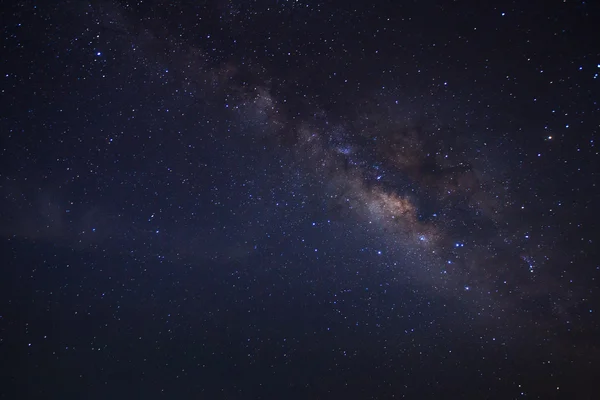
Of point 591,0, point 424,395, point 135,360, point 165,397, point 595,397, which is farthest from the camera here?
point 165,397

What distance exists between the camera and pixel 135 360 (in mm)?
11570

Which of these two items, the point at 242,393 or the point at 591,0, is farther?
the point at 242,393

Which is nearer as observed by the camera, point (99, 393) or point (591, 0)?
point (591, 0)

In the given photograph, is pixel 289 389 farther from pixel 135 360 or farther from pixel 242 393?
→ pixel 135 360

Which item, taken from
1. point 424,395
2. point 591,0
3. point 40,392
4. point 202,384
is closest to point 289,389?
point 202,384

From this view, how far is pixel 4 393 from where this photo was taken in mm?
14008

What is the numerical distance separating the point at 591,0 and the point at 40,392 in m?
23.0

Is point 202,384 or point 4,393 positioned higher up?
point 202,384

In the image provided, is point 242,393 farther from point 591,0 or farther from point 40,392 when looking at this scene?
point 591,0

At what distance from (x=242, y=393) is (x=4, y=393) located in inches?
449

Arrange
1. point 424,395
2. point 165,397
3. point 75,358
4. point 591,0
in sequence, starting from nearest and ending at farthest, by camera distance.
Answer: point 591,0 < point 75,358 < point 424,395 < point 165,397

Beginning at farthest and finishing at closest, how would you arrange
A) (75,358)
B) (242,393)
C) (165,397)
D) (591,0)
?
(165,397), (242,393), (75,358), (591,0)

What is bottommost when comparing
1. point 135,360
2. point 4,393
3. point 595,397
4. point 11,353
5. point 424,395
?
point 4,393

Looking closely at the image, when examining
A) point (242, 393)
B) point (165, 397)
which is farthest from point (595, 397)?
point (165, 397)
